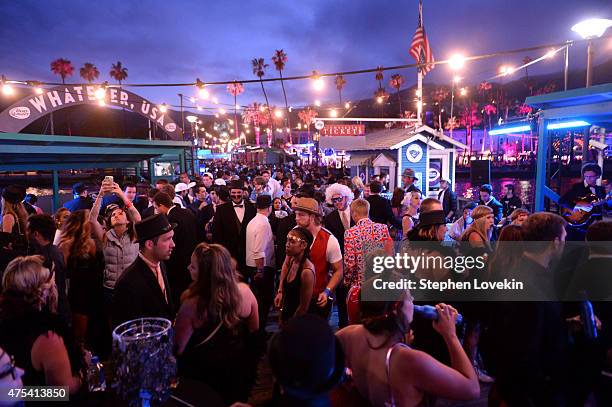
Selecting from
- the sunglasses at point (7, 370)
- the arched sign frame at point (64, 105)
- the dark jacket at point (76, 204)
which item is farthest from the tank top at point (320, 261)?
the arched sign frame at point (64, 105)

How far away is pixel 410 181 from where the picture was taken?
8781 mm

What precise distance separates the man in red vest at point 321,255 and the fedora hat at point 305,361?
267cm

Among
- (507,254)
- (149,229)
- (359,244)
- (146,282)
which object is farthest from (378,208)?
(146,282)

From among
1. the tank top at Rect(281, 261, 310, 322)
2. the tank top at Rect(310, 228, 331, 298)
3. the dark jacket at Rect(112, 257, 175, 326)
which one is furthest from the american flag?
the dark jacket at Rect(112, 257, 175, 326)

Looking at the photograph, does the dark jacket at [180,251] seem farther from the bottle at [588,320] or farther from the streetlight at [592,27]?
the streetlight at [592,27]

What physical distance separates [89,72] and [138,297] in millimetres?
54197

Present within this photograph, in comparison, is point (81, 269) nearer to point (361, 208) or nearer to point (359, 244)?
point (359, 244)

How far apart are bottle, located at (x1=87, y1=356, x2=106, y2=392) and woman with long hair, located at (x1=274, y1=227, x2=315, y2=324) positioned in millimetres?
1677

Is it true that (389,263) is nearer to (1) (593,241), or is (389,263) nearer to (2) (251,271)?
(1) (593,241)

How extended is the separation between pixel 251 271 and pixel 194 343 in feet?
8.68

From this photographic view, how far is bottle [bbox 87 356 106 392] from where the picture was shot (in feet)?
7.55

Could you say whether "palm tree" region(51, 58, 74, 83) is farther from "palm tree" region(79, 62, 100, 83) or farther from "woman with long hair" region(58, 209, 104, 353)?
→ "woman with long hair" region(58, 209, 104, 353)

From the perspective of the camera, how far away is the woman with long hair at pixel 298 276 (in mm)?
3545

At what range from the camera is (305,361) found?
1199 millimetres
